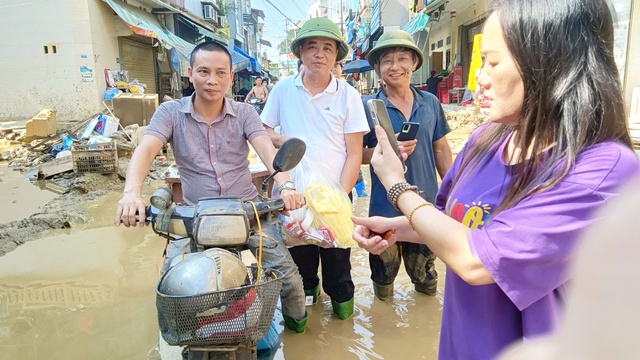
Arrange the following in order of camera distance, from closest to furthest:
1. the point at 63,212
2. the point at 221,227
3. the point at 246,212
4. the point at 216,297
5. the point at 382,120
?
the point at 216,297 → the point at 382,120 → the point at 221,227 → the point at 246,212 → the point at 63,212

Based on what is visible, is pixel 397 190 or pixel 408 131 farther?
pixel 408 131

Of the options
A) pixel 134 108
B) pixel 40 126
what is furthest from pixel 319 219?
pixel 40 126

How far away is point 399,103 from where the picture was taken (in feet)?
10.1

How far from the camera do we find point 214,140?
2.53 metres

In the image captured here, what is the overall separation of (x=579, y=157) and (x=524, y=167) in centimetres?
14

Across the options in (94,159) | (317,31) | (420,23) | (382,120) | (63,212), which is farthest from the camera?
(420,23)

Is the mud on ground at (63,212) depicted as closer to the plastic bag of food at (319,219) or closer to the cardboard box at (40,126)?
the plastic bag of food at (319,219)

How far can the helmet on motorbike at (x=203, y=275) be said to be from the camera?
139 cm

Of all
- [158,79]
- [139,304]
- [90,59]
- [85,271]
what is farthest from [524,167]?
[158,79]

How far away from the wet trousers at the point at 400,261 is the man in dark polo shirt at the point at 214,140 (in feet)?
2.79

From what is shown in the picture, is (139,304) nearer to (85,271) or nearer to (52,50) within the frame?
(85,271)

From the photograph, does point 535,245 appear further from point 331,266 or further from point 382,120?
point 331,266

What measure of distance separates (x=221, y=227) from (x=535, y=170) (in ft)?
3.64

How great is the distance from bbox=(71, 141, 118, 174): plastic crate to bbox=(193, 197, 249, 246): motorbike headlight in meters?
6.24
